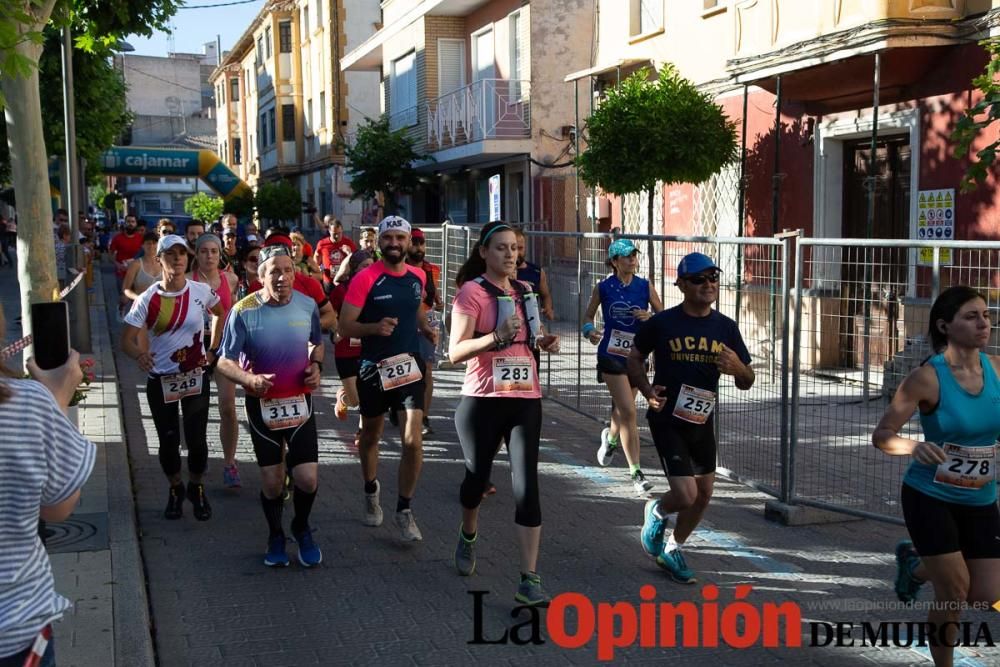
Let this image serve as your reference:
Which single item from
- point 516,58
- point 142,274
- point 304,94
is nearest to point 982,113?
point 142,274

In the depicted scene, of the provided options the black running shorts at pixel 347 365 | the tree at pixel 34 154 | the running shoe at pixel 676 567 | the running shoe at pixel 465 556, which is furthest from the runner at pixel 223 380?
the running shoe at pixel 676 567

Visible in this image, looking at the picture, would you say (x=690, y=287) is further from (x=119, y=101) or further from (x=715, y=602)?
(x=119, y=101)

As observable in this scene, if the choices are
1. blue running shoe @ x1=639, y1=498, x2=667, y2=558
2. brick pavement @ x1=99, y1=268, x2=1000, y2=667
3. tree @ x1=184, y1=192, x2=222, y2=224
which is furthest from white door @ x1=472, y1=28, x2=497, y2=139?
tree @ x1=184, y1=192, x2=222, y2=224

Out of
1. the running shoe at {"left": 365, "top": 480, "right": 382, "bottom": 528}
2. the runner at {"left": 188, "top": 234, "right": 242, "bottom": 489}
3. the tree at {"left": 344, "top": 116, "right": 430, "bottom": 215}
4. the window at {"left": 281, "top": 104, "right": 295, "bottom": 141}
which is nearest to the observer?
the running shoe at {"left": 365, "top": 480, "right": 382, "bottom": 528}

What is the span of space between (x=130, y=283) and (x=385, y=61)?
25.3 m

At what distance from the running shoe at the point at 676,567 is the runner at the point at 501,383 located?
2.34 ft

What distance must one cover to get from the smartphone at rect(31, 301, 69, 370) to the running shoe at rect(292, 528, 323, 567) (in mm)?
3341

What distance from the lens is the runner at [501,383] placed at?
558 cm

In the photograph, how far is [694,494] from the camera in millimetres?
5941

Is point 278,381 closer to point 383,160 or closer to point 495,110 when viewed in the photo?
point 495,110

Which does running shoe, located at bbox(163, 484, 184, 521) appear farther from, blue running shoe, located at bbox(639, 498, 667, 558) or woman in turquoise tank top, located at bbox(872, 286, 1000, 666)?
woman in turquoise tank top, located at bbox(872, 286, 1000, 666)

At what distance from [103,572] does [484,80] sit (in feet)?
64.7

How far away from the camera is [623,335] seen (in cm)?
831

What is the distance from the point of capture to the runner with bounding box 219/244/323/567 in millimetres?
6195
